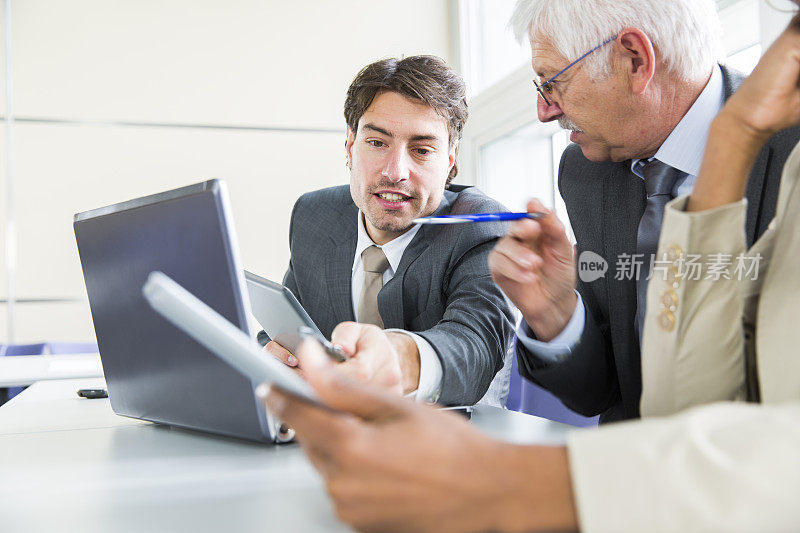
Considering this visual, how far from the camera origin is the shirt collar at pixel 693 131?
139cm

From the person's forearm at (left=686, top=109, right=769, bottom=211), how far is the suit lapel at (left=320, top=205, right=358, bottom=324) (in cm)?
119

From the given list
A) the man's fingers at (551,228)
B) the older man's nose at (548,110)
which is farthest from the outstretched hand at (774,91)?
the older man's nose at (548,110)

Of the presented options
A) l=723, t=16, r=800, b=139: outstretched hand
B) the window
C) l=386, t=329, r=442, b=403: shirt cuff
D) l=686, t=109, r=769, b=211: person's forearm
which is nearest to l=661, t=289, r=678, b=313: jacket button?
l=686, t=109, r=769, b=211: person's forearm

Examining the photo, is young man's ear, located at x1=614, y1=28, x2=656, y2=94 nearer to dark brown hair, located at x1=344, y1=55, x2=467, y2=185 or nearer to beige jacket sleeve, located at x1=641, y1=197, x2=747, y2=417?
dark brown hair, located at x1=344, y1=55, x2=467, y2=185

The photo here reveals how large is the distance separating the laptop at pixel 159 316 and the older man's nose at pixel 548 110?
0.98 m

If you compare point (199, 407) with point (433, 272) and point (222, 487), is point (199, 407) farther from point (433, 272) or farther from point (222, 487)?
point (433, 272)

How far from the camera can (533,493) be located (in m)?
0.48

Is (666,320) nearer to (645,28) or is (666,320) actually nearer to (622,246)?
(622,246)

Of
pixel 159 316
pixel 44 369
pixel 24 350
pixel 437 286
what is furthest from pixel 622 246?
pixel 24 350

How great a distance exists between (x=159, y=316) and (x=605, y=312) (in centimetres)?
96

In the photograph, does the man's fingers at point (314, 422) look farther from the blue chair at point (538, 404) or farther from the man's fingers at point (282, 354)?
the blue chair at point (538, 404)

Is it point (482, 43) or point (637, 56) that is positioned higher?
point (482, 43)

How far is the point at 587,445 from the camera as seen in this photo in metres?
0.50

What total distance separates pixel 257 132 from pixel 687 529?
149 inches
